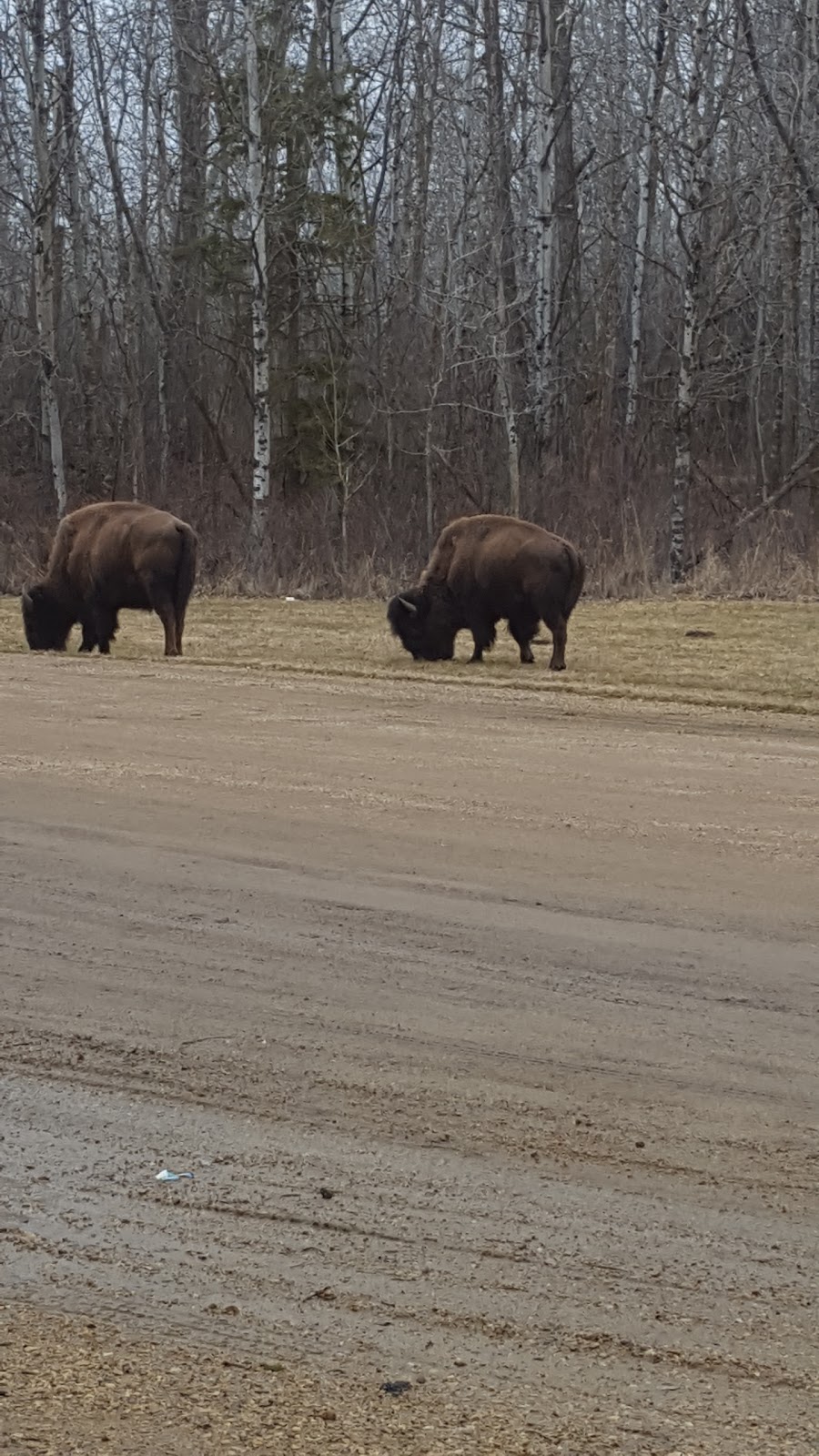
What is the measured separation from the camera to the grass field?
1505cm

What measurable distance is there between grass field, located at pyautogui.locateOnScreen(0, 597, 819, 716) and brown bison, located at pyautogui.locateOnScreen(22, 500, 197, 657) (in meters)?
0.40

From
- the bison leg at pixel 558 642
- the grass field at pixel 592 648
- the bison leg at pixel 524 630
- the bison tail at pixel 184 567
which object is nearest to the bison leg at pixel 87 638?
the grass field at pixel 592 648

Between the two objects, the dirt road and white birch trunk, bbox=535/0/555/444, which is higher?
white birch trunk, bbox=535/0/555/444

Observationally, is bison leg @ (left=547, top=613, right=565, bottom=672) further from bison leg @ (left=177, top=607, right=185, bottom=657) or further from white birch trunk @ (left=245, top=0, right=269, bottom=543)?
white birch trunk @ (left=245, top=0, right=269, bottom=543)

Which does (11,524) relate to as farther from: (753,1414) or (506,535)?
(753,1414)

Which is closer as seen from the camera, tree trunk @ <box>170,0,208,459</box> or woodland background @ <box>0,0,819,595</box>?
woodland background @ <box>0,0,819,595</box>

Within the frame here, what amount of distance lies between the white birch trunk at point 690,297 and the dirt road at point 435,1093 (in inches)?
659

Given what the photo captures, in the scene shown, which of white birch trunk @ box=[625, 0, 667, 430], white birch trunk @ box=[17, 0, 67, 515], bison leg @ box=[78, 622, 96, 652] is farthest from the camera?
white birch trunk @ box=[625, 0, 667, 430]

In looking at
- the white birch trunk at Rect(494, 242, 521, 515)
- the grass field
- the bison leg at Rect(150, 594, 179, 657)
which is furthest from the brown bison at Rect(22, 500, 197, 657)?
the white birch trunk at Rect(494, 242, 521, 515)

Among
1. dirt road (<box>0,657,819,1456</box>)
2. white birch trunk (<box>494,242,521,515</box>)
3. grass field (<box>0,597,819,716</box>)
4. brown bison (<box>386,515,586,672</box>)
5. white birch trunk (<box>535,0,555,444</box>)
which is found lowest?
dirt road (<box>0,657,819,1456</box>)

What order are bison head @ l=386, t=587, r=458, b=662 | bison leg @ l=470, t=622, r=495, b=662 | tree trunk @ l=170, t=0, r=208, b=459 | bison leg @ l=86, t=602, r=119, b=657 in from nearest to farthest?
bison leg @ l=470, t=622, r=495, b=662 < bison head @ l=386, t=587, r=458, b=662 < bison leg @ l=86, t=602, r=119, b=657 < tree trunk @ l=170, t=0, r=208, b=459

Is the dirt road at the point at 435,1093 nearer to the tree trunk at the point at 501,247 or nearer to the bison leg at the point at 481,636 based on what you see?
the bison leg at the point at 481,636

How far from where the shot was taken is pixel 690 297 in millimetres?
25906

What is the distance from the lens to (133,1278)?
4.04 metres
